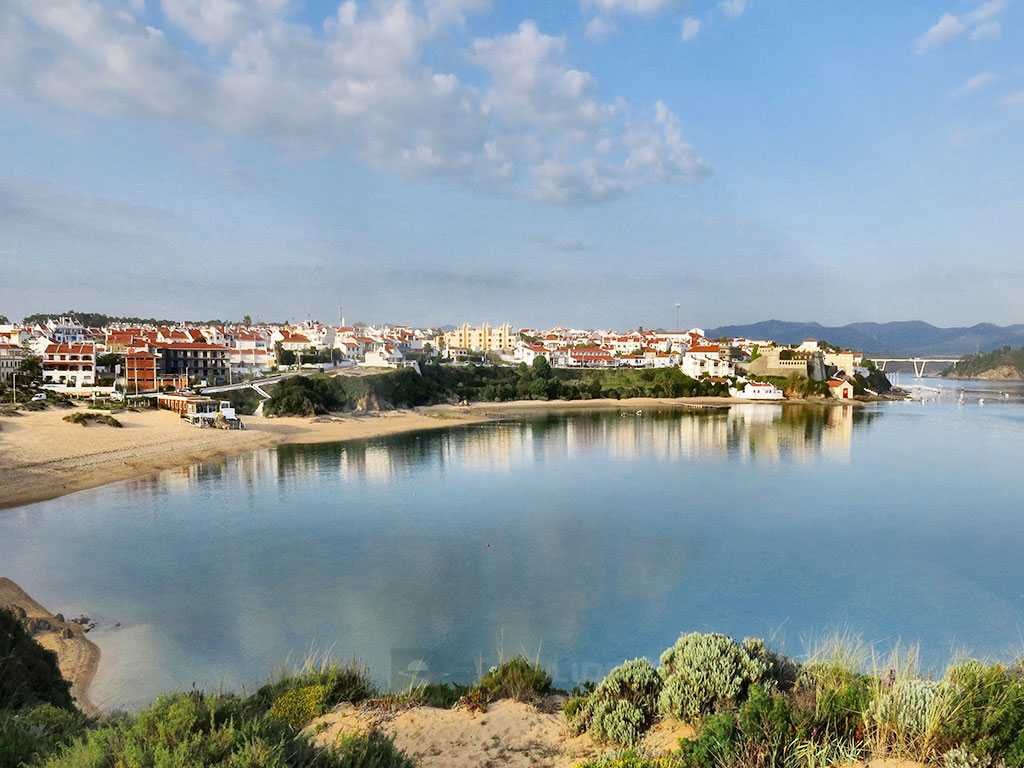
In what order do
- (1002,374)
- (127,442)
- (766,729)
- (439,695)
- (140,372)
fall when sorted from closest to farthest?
(766,729), (439,695), (127,442), (140,372), (1002,374)

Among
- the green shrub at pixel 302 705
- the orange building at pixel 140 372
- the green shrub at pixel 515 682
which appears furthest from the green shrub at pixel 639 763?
the orange building at pixel 140 372

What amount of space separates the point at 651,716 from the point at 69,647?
28.8ft

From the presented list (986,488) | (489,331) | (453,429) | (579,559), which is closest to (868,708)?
(579,559)

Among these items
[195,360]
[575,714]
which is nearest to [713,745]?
[575,714]

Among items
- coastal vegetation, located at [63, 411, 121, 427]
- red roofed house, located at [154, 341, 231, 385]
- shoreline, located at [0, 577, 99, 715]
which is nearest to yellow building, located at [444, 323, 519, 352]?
red roofed house, located at [154, 341, 231, 385]

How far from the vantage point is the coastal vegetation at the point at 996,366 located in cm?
10625

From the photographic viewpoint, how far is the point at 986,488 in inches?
870

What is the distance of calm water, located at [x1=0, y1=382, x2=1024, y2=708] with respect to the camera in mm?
9281

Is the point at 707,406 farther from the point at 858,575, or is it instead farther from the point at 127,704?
the point at 127,704

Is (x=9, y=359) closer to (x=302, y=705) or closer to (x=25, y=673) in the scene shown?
(x=25, y=673)

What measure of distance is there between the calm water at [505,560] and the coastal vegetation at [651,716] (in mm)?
2476

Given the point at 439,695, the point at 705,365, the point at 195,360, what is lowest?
the point at 439,695

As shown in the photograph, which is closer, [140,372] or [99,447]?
[99,447]

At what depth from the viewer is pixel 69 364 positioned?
139 ft
